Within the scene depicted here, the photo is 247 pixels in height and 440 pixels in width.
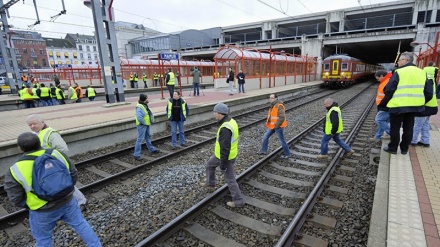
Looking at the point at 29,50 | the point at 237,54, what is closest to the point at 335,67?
the point at 237,54

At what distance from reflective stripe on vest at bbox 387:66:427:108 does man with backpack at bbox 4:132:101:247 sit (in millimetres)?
5582

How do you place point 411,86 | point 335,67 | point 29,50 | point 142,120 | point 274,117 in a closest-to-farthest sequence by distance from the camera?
point 411,86 → point 274,117 → point 142,120 → point 335,67 → point 29,50

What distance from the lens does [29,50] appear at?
7000 cm

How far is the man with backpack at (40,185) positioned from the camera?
7.68 feet

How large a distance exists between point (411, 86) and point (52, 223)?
237 inches

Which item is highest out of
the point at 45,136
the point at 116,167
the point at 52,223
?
the point at 45,136

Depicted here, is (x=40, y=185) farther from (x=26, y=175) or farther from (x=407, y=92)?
(x=407, y=92)

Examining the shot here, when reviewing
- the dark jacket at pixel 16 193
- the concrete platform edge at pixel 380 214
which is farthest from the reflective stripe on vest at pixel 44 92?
the concrete platform edge at pixel 380 214

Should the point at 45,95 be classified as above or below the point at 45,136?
above

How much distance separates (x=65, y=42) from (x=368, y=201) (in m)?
100

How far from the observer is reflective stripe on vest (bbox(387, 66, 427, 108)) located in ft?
14.8

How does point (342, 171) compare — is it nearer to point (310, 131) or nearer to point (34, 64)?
point (310, 131)

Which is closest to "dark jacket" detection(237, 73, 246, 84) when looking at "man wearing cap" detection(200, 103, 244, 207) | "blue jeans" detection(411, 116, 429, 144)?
"blue jeans" detection(411, 116, 429, 144)

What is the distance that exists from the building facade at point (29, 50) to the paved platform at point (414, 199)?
86456 millimetres
